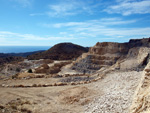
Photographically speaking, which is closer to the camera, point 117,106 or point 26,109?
point 117,106

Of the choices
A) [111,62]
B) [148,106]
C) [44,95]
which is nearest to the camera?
[148,106]

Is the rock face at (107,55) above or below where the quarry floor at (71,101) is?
above

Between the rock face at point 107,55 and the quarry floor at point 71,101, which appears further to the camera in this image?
the rock face at point 107,55

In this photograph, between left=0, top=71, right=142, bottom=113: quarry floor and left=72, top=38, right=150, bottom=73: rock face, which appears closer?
left=0, top=71, right=142, bottom=113: quarry floor

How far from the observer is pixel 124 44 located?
35.7 metres

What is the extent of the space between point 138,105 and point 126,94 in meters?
3.46

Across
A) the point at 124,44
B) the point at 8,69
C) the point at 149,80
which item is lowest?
the point at 8,69

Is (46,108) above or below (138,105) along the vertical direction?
below

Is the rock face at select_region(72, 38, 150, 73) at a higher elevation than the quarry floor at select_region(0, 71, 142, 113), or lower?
higher

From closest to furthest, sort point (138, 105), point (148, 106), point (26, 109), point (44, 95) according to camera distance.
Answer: point (148, 106) < point (138, 105) < point (26, 109) < point (44, 95)

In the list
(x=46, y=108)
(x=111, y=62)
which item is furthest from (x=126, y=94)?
(x=111, y=62)

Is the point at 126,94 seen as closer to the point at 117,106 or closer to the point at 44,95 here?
the point at 117,106

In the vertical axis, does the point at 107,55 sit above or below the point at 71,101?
above

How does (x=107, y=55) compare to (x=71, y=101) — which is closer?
(x=71, y=101)
